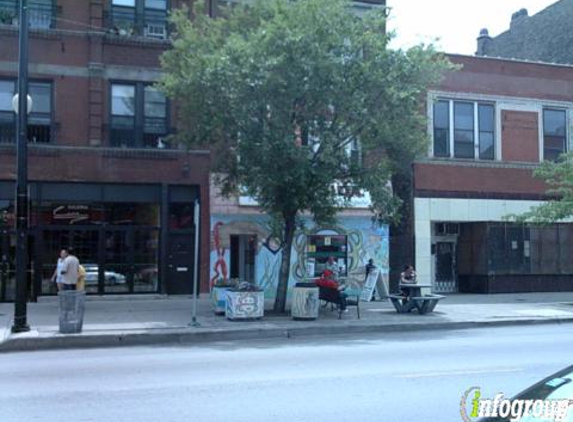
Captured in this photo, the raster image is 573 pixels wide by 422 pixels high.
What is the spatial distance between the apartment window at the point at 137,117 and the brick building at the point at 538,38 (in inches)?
764

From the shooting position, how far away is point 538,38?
110 feet

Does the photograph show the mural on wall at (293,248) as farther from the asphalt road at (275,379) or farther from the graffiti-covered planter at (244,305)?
the asphalt road at (275,379)

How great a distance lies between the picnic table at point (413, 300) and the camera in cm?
1856

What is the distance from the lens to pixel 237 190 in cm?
1869


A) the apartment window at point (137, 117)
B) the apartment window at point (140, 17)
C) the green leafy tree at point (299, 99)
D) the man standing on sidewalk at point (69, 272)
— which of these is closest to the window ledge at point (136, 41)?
the apartment window at point (140, 17)

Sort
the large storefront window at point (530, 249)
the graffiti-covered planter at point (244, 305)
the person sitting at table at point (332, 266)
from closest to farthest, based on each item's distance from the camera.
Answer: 1. the graffiti-covered planter at point (244, 305)
2. the person sitting at table at point (332, 266)
3. the large storefront window at point (530, 249)

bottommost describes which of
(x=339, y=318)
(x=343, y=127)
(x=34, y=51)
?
(x=339, y=318)

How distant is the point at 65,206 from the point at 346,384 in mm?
14473

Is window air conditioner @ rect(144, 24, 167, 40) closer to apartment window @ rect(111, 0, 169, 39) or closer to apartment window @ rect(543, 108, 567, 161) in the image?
apartment window @ rect(111, 0, 169, 39)

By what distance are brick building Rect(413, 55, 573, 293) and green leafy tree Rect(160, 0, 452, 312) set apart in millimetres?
7568

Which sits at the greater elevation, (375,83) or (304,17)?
(304,17)

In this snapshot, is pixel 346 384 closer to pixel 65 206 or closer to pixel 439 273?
pixel 65 206

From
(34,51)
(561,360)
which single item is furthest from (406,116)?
(34,51)

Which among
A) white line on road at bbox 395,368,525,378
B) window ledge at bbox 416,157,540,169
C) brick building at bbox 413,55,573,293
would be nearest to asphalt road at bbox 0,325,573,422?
white line on road at bbox 395,368,525,378
